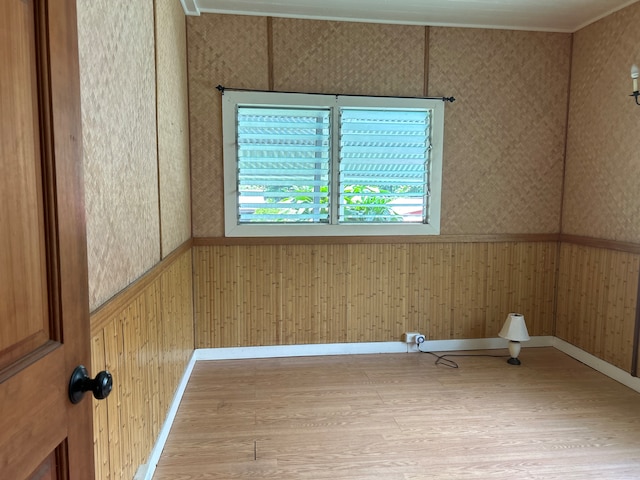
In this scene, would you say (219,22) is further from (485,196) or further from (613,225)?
(613,225)

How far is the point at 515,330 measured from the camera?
3.26 m

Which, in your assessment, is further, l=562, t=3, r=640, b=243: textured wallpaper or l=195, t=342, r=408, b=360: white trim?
l=195, t=342, r=408, b=360: white trim

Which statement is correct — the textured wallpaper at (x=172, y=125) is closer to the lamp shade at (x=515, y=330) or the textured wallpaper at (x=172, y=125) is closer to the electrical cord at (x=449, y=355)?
the electrical cord at (x=449, y=355)

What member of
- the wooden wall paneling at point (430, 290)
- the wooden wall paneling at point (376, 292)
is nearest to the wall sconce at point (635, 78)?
the wooden wall paneling at point (430, 290)

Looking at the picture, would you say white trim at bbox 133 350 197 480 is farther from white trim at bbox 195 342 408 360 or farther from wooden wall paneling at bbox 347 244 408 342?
wooden wall paneling at bbox 347 244 408 342

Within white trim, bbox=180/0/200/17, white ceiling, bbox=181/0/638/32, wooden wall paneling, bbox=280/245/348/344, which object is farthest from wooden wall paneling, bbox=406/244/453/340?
white trim, bbox=180/0/200/17

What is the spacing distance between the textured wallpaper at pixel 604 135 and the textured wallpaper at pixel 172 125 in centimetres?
316

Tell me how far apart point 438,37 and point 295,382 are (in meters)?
2.95

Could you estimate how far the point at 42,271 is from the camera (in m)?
0.75

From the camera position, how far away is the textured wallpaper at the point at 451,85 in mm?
3158

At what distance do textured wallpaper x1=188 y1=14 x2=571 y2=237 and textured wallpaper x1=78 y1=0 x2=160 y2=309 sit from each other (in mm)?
1106

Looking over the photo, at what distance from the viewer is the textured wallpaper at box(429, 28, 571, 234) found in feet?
11.1

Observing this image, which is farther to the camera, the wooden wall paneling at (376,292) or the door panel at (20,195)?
the wooden wall paneling at (376,292)

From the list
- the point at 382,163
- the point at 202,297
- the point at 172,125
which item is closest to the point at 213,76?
the point at 172,125
